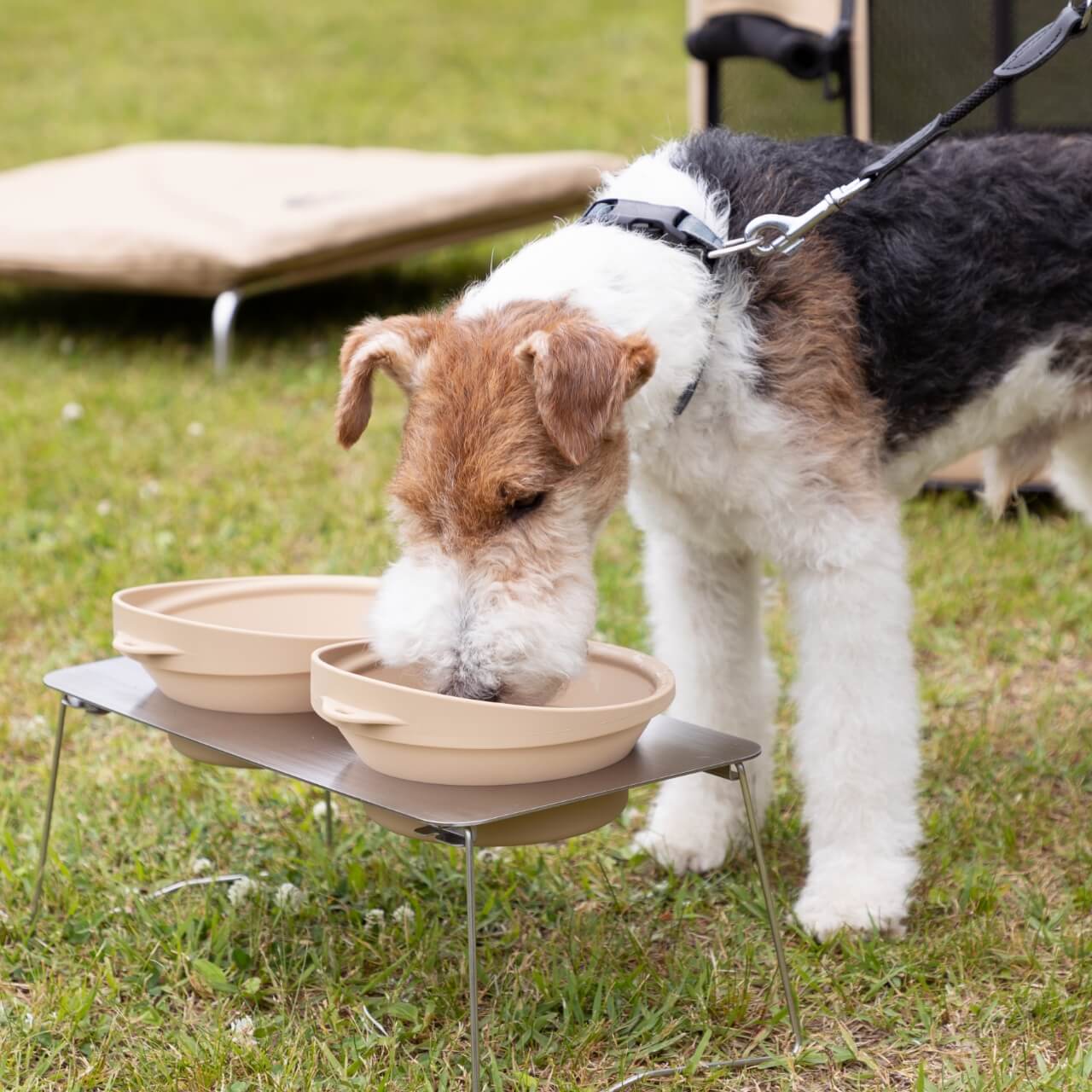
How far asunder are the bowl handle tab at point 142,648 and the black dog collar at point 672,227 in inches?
43.8

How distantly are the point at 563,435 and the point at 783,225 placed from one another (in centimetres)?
73

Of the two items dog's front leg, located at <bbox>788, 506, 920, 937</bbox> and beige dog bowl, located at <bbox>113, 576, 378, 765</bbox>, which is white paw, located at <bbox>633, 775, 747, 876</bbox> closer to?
dog's front leg, located at <bbox>788, 506, 920, 937</bbox>

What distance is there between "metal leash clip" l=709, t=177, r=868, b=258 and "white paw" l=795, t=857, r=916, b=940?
4.37 feet

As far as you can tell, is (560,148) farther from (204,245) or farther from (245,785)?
(245,785)

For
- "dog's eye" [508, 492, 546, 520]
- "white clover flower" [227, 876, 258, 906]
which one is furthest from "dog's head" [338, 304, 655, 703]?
"white clover flower" [227, 876, 258, 906]

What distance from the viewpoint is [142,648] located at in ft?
9.71

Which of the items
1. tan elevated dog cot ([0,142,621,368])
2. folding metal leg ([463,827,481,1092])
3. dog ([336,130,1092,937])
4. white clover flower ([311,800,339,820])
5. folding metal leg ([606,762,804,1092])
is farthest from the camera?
tan elevated dog cot ([0,142,621,368])

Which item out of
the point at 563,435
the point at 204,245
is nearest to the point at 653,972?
the point at 563,435

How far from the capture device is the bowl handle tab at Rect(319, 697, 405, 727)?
2521 millimetres

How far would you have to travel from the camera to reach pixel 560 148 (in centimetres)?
1150

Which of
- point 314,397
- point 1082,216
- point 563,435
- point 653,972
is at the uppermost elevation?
point 1082,216

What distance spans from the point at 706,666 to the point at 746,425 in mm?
747

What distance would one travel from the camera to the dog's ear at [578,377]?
2555mm

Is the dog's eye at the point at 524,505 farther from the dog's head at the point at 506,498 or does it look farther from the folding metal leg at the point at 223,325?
the folding metal leg at the point at 223,325
